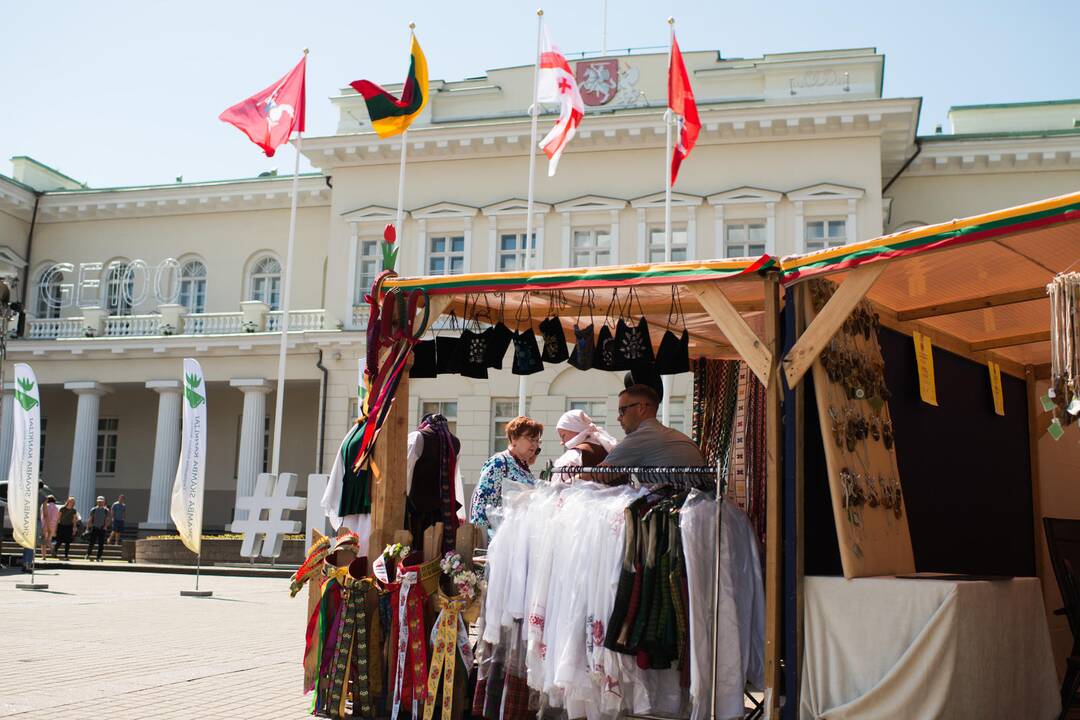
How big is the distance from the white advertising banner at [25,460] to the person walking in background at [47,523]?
6.50m

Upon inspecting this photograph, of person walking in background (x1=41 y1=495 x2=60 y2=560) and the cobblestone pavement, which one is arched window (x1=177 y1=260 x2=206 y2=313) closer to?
person walking in background (x1=41 y1=495 x2=60 y2=560)

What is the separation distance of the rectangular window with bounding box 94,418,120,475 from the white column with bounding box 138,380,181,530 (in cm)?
440

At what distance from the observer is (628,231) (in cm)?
2609

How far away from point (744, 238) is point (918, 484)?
61.5 feet

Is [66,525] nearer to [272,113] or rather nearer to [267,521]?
[267,521]

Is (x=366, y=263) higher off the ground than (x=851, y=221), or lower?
lower

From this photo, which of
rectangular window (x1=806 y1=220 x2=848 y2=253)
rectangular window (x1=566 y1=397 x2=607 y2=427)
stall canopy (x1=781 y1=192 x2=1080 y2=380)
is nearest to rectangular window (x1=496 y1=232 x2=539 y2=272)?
rectangular window (x1=566 y1=397 x2=607 y2=427)

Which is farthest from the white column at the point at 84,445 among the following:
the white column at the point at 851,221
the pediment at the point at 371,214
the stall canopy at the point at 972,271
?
the stall canopy at the point at 972,271

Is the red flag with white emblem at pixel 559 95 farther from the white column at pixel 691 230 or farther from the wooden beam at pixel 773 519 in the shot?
the wooden beam at pixel 773 519

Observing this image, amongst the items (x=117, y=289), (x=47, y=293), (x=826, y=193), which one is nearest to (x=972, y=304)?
(x=826, y=193)

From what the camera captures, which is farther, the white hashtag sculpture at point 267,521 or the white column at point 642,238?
the white column at point 642,238

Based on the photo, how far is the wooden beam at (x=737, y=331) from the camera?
6180 millimetres

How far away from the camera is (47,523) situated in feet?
78.7

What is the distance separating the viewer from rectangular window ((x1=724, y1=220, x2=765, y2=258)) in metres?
25.4
